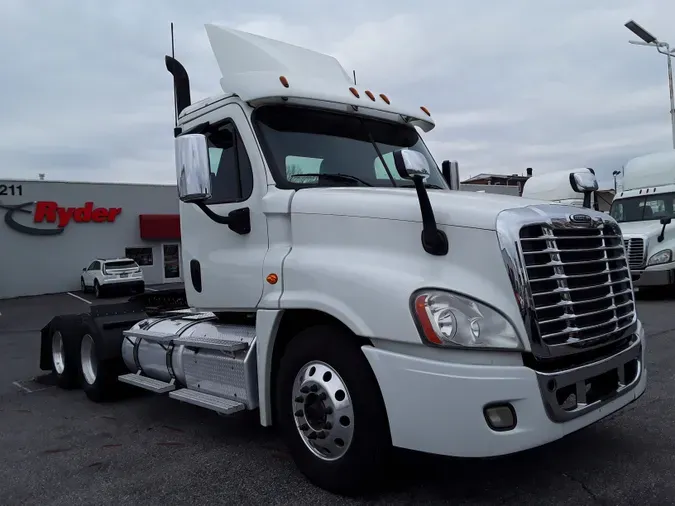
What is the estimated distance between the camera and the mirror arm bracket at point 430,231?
3.30 metres

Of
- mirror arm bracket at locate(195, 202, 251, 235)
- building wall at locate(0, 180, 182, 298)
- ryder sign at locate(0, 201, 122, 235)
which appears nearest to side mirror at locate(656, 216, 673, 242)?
mirror arm bracket at locate(195, 202, 251, 235)

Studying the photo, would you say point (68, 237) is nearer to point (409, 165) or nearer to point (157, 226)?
point (157, 226)

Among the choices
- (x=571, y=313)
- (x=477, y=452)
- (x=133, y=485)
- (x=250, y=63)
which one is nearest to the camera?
(x=477, y=452)

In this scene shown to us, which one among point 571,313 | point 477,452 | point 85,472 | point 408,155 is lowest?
point 85,472

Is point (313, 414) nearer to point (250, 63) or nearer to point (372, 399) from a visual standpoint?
point (372, 399)

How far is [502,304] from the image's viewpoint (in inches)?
123

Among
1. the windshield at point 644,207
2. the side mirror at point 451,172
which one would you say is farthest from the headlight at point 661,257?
the side mirror at point 451,172

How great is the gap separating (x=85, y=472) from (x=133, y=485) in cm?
54

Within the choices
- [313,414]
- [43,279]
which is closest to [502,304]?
[313,414]

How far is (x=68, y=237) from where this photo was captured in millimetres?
28609

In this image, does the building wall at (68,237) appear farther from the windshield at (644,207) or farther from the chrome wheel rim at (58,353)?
the chrome wheel rim at (58,353)

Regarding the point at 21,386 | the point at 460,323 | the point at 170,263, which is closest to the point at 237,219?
the point at 460,323

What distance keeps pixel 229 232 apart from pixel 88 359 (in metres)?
3.13

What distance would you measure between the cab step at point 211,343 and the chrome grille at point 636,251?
38.3ft
